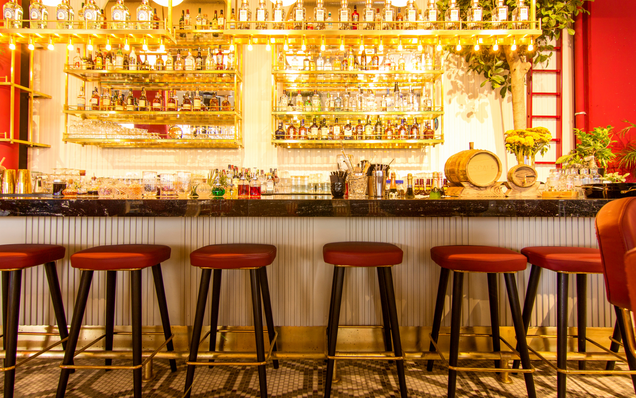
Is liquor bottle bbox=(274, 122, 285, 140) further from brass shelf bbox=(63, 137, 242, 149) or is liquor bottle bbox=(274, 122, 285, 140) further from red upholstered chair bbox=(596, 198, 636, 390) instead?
red upholstered chair bbox=(596, 198, 636, 390)

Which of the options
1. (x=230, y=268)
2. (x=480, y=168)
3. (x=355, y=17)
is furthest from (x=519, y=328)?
(x=355, y=17)

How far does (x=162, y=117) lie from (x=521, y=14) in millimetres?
→ 3824

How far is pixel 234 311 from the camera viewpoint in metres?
2.03

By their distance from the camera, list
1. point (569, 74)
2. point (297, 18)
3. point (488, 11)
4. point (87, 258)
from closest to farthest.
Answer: point (87, 258)
point (297, 18)
point (488, 11)
point (569, 74)

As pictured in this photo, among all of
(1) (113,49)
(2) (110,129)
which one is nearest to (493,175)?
(2) (110,129)

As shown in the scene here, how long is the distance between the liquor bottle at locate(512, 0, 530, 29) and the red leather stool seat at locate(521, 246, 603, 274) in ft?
8.05

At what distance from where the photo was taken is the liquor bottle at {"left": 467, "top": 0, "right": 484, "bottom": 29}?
3.36m

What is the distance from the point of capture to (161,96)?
13.6 ft

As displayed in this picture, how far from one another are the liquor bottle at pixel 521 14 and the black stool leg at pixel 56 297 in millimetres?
3936

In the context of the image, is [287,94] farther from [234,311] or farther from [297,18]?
[234,311]

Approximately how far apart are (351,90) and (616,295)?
139 inches

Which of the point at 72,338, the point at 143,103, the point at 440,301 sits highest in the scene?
the point at 143,103

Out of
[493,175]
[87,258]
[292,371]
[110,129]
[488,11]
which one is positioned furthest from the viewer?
[110,129]

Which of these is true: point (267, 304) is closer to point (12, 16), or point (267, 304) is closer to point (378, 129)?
point (378, 129)
